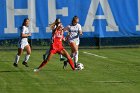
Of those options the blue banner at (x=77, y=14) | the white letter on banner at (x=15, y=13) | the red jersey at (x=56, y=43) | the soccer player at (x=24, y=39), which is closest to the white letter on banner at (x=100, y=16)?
the blue banner at (x=77, y=14)

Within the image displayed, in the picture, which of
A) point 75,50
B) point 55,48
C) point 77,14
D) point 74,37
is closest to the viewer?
point 55,48

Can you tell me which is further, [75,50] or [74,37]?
[74,37]

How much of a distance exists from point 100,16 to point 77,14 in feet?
5.15

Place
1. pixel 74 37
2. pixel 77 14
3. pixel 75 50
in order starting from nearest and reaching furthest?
pixel 75 50 → pixel 74 37 → pixel 77 14

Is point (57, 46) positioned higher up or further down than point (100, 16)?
further down

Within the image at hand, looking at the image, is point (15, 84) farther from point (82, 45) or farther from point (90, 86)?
point (82, 45)

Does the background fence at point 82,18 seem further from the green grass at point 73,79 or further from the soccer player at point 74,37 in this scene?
the soccer player at point 74,37

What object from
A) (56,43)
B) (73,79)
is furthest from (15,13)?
(73,79)

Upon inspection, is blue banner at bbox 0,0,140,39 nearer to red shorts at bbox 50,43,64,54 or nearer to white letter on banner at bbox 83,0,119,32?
white letter on banner at bbox 83,0,119,32

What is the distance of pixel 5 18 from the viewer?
1432 inches

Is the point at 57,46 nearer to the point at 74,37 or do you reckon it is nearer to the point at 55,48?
the point at 55,48

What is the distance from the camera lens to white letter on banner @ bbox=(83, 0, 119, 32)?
37.4 metres

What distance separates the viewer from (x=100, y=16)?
37.5 metres

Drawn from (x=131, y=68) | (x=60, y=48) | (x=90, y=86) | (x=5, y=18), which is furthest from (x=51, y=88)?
(x=5, y=18)
